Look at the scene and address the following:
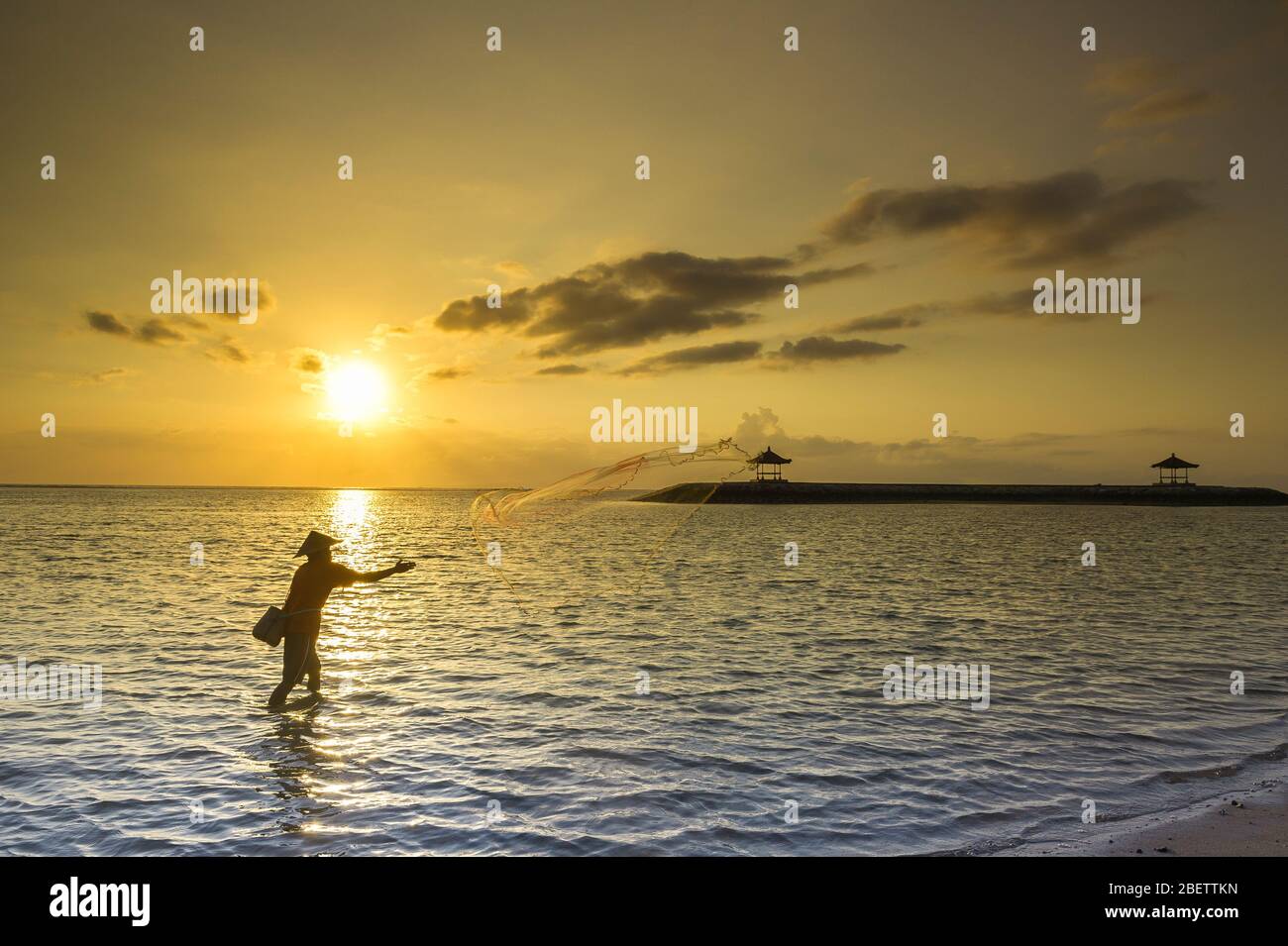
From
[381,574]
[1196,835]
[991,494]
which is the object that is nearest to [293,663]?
[381,574]

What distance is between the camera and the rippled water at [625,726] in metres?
8.85

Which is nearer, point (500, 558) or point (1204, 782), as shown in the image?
point (1204, 782)

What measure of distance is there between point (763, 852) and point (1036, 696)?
9782mm

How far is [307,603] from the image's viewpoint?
13.3m

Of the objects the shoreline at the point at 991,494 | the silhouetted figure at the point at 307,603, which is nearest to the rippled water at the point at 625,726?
the silhouetted figure at the point at 307,603

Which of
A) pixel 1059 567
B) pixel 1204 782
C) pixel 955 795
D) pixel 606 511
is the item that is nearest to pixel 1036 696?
pixel 1204 782

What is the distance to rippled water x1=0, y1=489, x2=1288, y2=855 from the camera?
8.85 metres

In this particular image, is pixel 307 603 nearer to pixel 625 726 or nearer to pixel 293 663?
pixel 293 663

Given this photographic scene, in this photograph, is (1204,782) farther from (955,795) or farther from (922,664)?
(922,664)

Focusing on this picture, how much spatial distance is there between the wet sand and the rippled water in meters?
0.39

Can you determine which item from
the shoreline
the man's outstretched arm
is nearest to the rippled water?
the man's outstretched arm

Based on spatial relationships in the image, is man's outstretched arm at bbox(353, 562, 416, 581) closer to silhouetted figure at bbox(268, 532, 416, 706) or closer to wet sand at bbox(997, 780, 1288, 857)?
silhouetted figure at bbox(268, 532, 416, 706)

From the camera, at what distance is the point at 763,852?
8.12m
